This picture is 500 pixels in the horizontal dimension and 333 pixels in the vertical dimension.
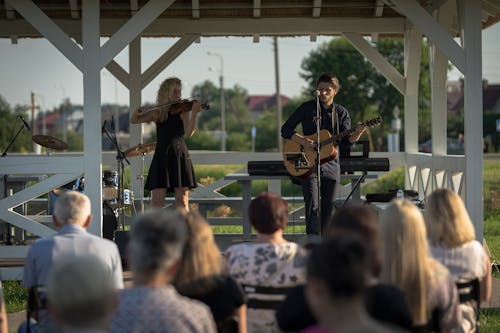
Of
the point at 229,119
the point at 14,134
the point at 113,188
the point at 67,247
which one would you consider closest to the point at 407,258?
the point at 67,247

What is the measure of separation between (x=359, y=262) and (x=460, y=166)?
7.54 m

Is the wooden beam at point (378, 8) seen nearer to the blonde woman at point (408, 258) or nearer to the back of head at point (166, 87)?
the back of head at point (166, 87)

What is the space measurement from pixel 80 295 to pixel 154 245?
77 centimetres

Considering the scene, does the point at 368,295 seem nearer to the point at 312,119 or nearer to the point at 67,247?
the point at 67,247

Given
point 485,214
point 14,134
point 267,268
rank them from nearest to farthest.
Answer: point 267,268, point 485,214, point 14,134

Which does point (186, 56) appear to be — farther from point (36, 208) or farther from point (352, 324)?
point (352, 324)

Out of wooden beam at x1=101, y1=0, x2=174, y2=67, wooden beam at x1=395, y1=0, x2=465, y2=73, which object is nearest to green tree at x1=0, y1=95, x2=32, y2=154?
wooden beam at x1=101, y1=0, x2=174, y2=67

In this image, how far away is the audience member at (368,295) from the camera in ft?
13.4

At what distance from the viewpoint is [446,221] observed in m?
5.19

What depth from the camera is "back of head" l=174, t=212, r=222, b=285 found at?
183 inches

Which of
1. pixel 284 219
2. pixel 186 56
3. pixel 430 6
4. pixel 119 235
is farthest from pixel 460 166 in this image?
pixel 186 56

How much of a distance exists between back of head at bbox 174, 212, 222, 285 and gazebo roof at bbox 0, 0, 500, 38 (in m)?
8.21

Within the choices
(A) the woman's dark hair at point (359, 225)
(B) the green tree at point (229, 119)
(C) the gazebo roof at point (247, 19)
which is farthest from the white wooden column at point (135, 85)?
(B) the green tree at point (229, 119)

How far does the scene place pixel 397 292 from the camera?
13.6 ft
